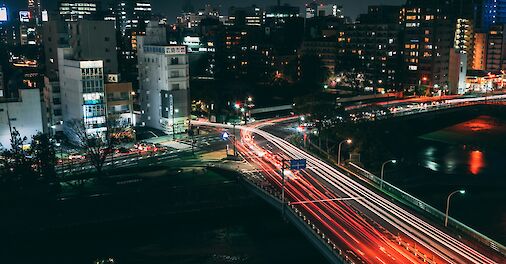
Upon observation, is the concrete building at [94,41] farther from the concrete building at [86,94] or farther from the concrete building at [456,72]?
the concrete building at [456,72]

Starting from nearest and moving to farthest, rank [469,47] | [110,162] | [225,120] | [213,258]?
[213,258]
[110,162]
[225,120]
[469,47]

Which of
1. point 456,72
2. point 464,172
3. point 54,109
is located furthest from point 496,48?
point 54,109

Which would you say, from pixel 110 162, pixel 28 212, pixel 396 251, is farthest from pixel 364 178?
pixel 28 212

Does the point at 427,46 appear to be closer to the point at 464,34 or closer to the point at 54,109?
the point at 464,34

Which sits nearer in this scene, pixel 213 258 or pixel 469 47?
pixel 213 258

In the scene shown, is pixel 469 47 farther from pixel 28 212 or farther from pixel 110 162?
pixel 28 212
